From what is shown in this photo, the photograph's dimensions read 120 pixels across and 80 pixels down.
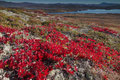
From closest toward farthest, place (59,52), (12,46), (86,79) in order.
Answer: (86,79)
(59,52)
(12,46)

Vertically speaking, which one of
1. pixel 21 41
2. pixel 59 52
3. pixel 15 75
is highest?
pixel 21 41

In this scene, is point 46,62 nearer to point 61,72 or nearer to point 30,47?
point 61,72

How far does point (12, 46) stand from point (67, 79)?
4.75 meters

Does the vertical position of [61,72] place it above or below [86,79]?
above

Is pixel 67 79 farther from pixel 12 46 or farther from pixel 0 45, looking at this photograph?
pixel 0 45

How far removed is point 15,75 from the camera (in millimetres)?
4777

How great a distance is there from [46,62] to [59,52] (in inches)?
45.9

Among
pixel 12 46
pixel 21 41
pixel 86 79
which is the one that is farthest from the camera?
pixel 21 41

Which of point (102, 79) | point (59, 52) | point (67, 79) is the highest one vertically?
point (59, 52)

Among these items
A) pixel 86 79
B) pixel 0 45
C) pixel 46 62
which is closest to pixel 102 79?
pixel 86 79

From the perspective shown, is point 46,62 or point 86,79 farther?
point 46,62

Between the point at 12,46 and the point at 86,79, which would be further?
the point at 12,46

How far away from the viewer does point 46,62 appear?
608 cm

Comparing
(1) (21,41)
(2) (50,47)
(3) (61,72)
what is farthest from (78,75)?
(1) (21,41)
